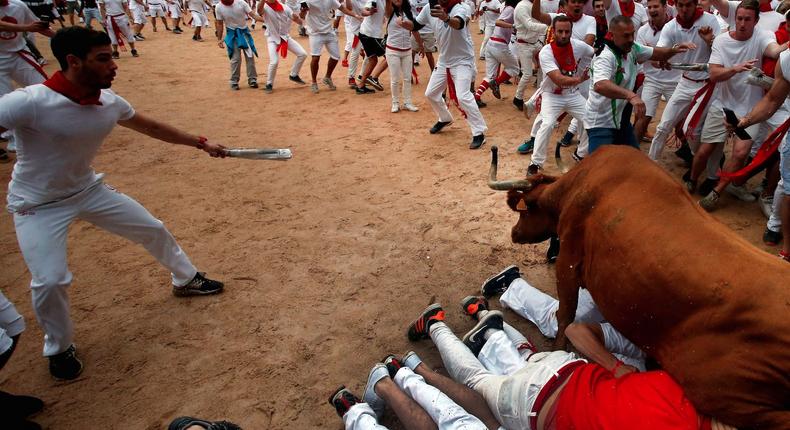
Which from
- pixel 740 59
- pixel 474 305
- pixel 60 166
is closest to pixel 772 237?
pixel 740 59

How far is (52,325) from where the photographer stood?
143 inches

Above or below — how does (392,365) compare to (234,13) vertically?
below

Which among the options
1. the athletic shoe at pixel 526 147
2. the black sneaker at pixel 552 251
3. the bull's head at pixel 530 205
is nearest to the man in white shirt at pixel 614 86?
the black sneaker at pixel 552 251

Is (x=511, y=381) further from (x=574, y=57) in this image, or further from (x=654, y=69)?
(x=654, y=69)

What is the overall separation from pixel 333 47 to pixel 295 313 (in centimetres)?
833

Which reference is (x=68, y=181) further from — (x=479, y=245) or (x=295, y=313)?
(x=479, y=245)

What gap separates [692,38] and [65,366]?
775cm

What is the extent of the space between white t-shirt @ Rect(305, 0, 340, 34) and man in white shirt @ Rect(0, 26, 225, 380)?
7.54 metres

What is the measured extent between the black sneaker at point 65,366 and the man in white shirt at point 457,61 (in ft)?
19.5

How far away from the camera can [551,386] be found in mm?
2727

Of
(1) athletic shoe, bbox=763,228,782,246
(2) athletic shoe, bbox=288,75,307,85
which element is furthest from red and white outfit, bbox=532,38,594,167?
(2) athletic shoe, bbox=288,75,307,85

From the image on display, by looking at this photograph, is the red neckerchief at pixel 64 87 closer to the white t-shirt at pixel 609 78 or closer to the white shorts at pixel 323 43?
the white t-shirt at pixel 609 78

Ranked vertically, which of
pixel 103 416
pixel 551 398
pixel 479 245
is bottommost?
pixel 103 416

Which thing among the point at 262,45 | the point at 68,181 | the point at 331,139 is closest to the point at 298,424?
the point at 68,181
